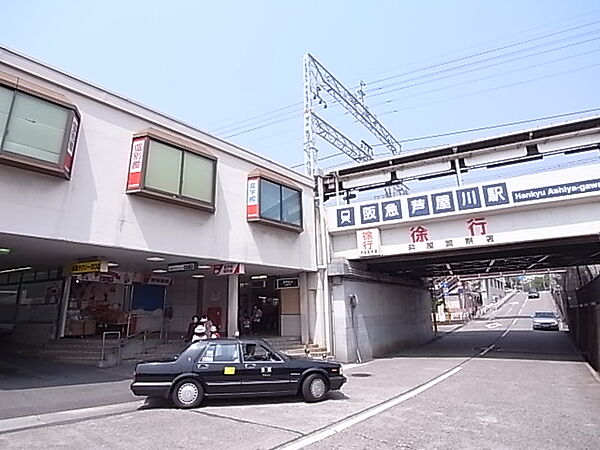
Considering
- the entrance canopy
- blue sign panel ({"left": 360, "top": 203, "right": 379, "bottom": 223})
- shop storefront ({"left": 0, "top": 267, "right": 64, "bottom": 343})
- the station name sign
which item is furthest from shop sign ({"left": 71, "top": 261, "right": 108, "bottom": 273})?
blue sign panel ({"left": 360, "top": 203, "right": 379, "bottom": 223})

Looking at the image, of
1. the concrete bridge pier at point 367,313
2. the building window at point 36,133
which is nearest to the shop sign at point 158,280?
the concrete bridge pier at point 367,313

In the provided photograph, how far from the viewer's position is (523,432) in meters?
6.35

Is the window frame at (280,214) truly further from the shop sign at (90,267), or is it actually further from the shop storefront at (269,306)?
the shop sign at (90,267)

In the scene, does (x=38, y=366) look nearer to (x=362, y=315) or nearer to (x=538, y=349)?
(x=362, y=315)

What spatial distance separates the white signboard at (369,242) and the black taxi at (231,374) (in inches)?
304

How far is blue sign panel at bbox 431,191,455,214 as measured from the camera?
14.7m

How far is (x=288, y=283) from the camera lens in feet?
58.2

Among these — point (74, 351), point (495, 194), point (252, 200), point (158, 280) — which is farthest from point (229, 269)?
point (495, 194)

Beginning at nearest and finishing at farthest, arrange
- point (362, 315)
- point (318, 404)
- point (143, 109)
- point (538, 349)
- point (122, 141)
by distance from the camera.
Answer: point (318, 404), point (122, 141), point (143, 109), point (362, 315), point (538, 349)

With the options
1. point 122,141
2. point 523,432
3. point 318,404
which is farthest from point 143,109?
point 523,432

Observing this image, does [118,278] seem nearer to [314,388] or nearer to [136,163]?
[136,163]

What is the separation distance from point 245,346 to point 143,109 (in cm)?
739

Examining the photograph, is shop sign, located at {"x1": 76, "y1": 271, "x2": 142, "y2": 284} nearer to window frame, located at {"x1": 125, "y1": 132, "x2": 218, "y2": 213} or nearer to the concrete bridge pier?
window frame, located at {"x1": 125, "y1": 132, "x2": 218, "y2": 213}

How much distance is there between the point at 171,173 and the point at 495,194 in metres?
10.6
